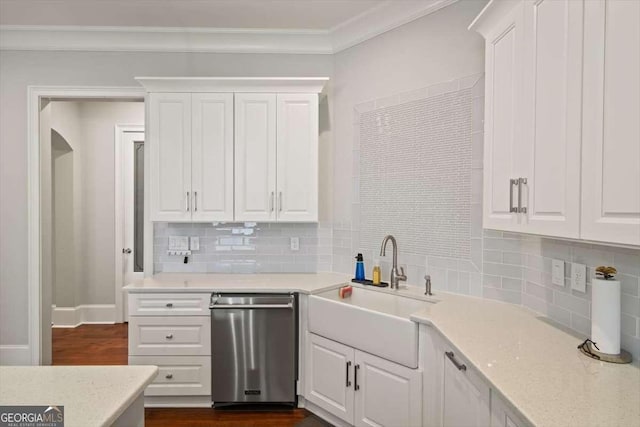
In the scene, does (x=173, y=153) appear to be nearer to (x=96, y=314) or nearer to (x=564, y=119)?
(x=564, y=119)

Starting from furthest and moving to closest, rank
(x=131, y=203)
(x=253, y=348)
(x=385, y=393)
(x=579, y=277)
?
(x=131, y=203), (x=253, y=348), (x=385, y=393), (x=579, y=277)

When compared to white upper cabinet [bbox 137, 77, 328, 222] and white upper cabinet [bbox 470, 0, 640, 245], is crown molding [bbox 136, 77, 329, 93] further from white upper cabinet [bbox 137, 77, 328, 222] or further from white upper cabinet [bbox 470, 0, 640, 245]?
white upper cabinet [bbox 470, 0, 640, 245]

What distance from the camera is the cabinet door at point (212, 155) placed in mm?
3336

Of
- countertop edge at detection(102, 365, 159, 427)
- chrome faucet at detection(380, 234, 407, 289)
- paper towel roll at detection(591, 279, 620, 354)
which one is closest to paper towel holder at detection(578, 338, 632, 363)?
paper towel roll at detection(591, 279, 620, 354)

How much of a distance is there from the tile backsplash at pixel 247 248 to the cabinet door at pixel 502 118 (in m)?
1.81

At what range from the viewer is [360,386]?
253 cm

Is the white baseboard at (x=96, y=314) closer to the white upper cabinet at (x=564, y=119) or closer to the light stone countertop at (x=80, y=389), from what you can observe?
the light stone countertop at (x=80, y=389)

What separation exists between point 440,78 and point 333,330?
184 centimetres

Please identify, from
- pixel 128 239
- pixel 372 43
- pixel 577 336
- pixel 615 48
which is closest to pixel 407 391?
pixel 577 336

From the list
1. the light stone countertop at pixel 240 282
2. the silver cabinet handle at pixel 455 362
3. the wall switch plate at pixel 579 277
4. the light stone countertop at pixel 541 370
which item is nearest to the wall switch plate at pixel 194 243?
the light stone countertop at pixel 240 282

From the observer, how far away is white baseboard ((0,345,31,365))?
365 centimetres

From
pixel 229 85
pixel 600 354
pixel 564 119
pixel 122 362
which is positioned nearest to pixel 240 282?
pixel 229 85

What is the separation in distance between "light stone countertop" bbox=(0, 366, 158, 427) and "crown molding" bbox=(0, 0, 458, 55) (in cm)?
305

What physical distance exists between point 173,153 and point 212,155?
12.4 inches
